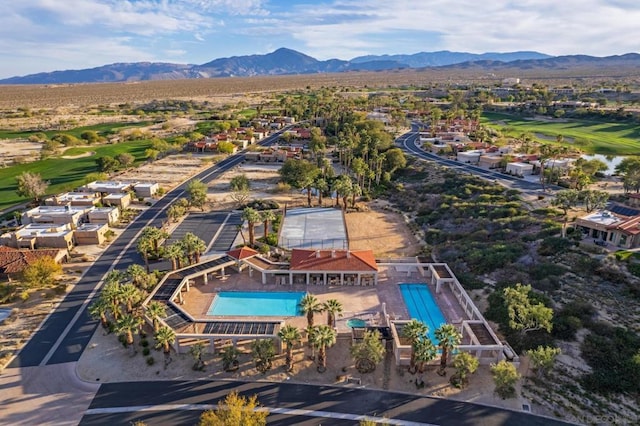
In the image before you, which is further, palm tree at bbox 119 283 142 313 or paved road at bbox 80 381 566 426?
palm tree at bbox 119 283 142 313

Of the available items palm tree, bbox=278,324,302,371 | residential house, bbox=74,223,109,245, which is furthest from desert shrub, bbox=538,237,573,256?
residential house, bbox=74,223,109,245

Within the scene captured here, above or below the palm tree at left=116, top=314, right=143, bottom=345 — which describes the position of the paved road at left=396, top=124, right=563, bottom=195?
below

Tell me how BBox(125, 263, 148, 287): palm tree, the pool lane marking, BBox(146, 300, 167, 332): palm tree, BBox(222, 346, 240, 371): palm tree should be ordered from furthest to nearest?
BBox(125, 263, 148, 287): palm tree < BBox(146, 300, 167, 332): palm tree < BBox(222, 346, 240, 371): palm tree < the pool lane marking

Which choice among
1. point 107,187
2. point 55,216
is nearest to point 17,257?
point 55,216

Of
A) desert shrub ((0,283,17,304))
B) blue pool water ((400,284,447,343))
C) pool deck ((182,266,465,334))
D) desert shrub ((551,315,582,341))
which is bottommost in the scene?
blue pool water ((400,284,447,343))

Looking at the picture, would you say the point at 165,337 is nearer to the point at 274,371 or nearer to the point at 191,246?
the point at 274,371

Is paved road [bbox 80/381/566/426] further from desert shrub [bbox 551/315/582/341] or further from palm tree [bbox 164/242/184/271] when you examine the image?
palm tree [bbox 164/242/184/271]

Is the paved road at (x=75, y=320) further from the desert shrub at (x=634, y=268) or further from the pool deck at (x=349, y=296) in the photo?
the desert shrub at (x=634, y=268)
